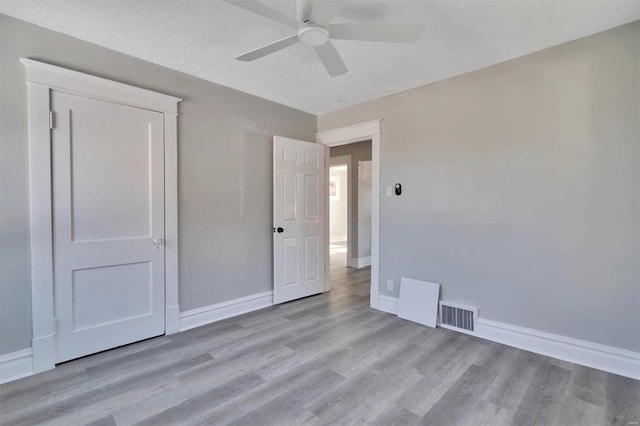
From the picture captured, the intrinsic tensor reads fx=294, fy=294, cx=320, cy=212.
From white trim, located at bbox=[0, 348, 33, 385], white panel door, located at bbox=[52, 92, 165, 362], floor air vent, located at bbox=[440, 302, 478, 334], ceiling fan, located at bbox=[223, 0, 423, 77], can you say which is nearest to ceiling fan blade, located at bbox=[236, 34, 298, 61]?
ceiling fan, located at bbox=[223, 0, 423, 77]

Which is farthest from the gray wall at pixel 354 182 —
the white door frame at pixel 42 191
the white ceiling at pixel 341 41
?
the white door frame at pixel 42 191

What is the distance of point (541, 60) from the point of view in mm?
2449

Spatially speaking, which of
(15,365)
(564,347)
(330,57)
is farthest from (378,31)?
(15,365)

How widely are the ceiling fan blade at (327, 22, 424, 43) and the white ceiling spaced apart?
250 millimetres

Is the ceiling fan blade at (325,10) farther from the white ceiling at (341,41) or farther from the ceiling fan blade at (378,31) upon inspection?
the white ceiling at (341,41)

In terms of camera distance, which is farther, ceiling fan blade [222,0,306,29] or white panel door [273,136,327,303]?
white panel door [273,136,327,303]

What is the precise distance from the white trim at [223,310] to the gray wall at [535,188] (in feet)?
5.56

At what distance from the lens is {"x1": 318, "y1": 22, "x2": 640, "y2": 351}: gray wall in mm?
2156

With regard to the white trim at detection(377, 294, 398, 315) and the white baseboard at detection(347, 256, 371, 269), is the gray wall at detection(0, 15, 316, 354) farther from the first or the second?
the white baseboard at detection(347, 256, 371, 269)

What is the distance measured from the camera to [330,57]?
206 cm

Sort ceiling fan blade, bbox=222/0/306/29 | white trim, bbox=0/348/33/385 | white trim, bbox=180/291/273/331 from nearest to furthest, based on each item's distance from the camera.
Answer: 1. ceiling fan blade, bbox=222/0/306/29
2. white trim, bbox=0/348/33/385
3. white trim, bbox=180/291/273/331

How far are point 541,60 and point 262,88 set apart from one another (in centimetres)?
261

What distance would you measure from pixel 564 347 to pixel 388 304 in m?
1.60

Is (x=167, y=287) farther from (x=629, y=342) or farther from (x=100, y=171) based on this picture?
(x=629, y=342)
